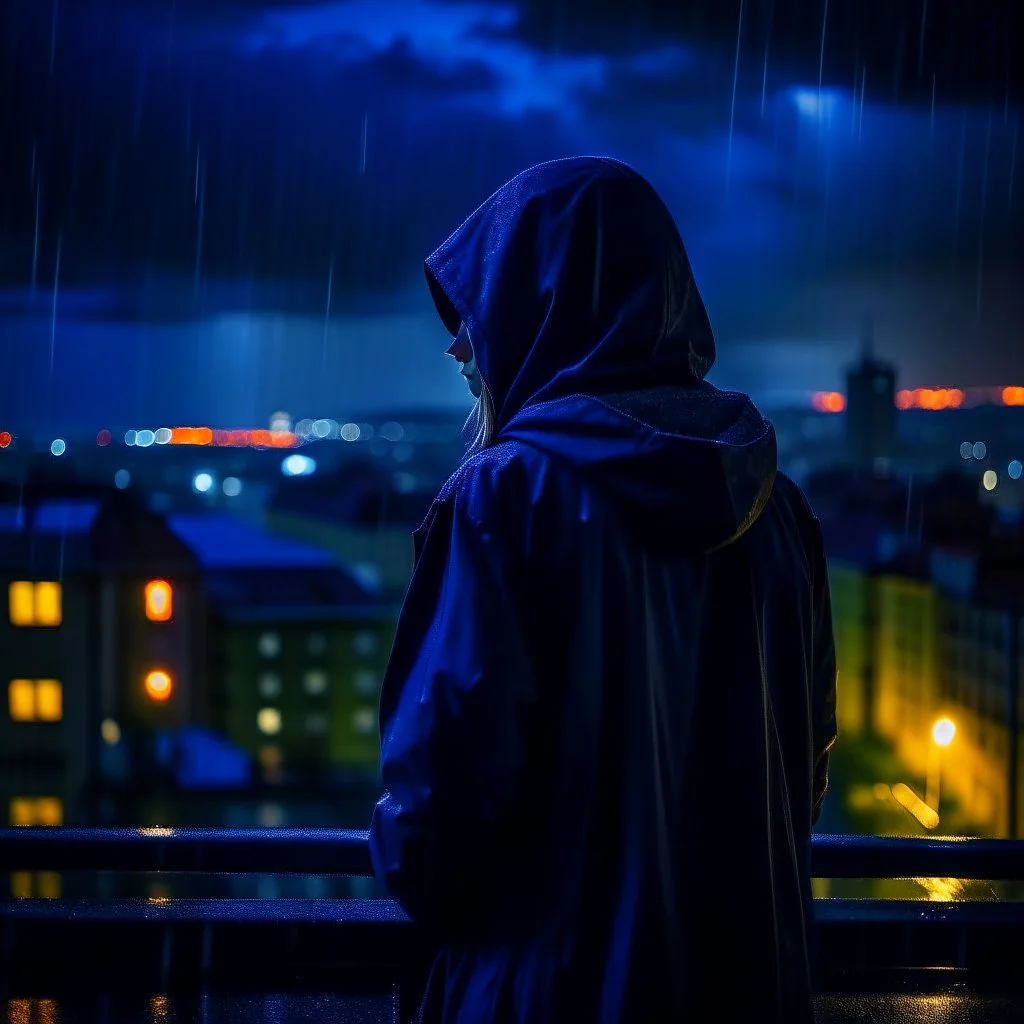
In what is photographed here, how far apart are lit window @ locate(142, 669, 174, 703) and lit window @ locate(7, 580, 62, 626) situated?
3444 mm

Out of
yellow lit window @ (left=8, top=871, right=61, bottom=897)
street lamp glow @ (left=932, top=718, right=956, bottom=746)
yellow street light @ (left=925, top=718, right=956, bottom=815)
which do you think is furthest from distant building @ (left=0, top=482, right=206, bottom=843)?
yellow street light @ (left=925, top=718, right=956, bottom=815)

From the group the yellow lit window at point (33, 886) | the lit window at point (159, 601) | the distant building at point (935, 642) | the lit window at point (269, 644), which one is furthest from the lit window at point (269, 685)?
the yellow lit window at point (33, 886)

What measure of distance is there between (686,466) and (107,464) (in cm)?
650

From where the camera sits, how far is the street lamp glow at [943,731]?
1664 cm

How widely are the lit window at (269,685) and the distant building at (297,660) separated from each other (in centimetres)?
2

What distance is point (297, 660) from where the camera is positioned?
19375mm

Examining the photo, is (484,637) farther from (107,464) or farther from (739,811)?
(107,464)

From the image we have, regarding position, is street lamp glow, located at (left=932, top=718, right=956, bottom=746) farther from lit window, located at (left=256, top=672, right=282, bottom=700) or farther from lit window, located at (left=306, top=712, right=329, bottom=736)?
lit window, located at (left=256, top=672, right=282, bottom=700)

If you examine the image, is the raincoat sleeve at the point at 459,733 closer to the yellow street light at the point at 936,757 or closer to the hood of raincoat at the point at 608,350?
the hood of raincoat at the point at 608,350

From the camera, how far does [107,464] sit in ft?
22.2

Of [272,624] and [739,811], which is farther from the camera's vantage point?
[272,624]

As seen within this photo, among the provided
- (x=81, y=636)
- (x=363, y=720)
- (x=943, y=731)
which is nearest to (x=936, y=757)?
(x=943, y=731)

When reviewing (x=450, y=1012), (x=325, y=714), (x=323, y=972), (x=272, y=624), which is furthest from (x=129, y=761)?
(x=450, y=1012)

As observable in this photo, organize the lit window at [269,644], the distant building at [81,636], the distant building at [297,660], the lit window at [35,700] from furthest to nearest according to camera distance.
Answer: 1. the lit window at [269,644]
2. the distant building at [297,660]
3. the lit window at [35,700]
4. the distant building at [81,636]
